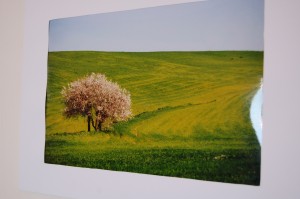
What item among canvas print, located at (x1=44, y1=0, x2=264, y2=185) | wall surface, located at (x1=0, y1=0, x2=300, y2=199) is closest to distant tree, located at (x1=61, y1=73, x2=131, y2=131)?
canvas print, located at (x1=44, y1=0, x2=264, y2=185)

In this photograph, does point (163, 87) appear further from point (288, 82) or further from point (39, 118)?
point (39, 118)

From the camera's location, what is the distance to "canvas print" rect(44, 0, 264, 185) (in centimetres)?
138

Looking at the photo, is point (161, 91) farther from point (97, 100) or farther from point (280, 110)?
point (280, 110)

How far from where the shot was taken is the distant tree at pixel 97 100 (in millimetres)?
1630

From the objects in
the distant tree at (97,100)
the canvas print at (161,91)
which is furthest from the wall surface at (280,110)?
the distant tree at (97,100)

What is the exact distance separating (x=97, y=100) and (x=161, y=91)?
411 millimetres

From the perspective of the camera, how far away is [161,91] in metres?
1.54

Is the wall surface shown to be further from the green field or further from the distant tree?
the distant tree

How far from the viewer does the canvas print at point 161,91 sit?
1.38 metres

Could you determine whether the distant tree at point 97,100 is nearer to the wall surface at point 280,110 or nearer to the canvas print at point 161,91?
the canvas print at point 161,91

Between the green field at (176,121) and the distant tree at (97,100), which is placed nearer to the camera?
the green field at (176,121)

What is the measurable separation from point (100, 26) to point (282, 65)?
3.44 feet

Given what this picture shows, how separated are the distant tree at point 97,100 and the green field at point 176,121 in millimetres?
37

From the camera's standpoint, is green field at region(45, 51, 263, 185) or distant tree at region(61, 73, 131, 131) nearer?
green field at region(45, 51, 263, 185)
